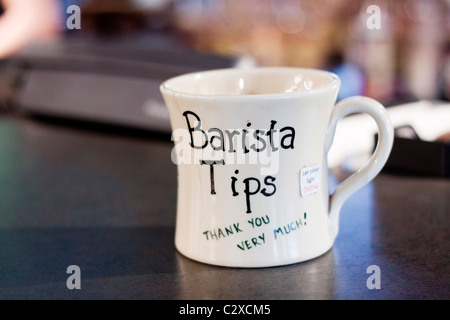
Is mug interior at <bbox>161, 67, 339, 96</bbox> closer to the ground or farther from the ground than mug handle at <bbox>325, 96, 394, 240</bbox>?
farther from the ground

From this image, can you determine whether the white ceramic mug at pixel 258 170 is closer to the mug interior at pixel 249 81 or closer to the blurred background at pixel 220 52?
the mug interior at pixel 249 81

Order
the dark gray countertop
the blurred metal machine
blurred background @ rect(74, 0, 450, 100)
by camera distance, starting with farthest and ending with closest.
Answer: blurred background @ rect(74, 0, 450, 100) < the blurred metal machine < the dark gray countertop

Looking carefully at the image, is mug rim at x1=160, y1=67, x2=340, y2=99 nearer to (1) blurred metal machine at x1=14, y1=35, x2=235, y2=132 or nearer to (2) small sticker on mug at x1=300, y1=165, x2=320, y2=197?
(2) small sticker on mug at x1=300, y1=165, x2=320, y2=197

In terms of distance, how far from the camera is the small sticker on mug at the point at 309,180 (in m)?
0.41

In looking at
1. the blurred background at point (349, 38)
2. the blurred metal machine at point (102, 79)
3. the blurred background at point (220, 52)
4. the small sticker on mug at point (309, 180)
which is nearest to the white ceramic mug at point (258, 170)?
the small sticker on mug at point (309, 180)

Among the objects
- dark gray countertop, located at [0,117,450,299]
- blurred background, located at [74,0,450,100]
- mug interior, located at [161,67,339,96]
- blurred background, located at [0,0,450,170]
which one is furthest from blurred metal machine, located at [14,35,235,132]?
blurred background, located at [74,0,450,100]

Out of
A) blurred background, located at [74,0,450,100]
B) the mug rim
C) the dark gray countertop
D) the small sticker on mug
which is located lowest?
the dark gray countertop

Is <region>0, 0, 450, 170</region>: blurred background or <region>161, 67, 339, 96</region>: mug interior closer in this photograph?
<region>161, 67, 339, 96</region>: mug interior

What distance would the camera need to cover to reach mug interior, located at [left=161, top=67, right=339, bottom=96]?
0.46 meters

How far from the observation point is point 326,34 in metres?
1.93

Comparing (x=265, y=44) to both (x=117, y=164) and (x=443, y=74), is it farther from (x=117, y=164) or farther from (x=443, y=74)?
(x=117, y=164)

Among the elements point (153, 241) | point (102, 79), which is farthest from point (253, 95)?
point (102, 79)

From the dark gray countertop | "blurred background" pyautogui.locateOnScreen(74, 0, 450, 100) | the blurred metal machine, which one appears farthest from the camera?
"blurred background" pyautogui.locateOnScreen(74, 0, 450, 100)

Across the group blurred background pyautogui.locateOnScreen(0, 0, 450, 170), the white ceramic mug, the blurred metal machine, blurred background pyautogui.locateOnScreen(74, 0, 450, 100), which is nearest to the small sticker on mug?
the white ceramic mug
